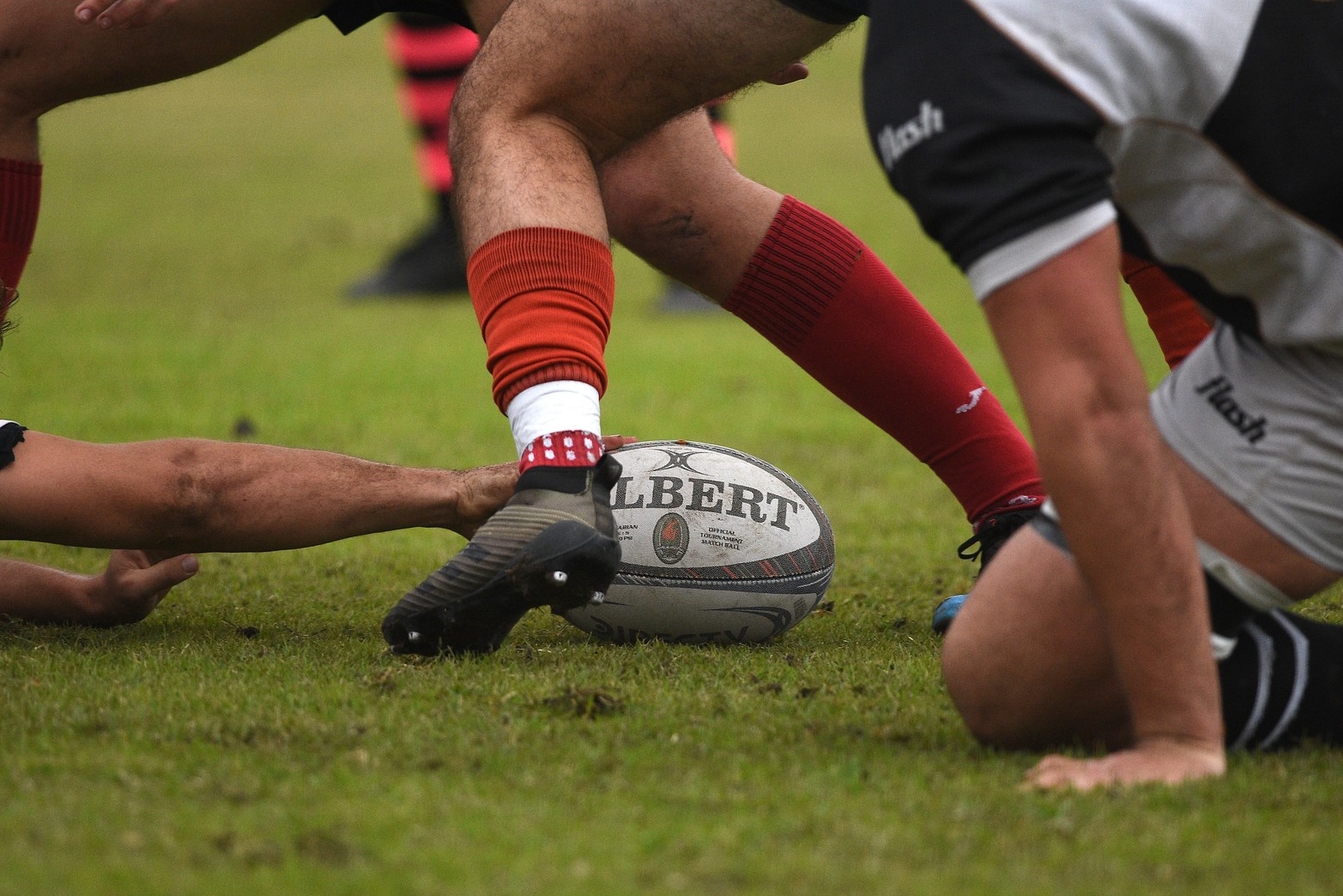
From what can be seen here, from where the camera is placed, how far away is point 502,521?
2.22 meters

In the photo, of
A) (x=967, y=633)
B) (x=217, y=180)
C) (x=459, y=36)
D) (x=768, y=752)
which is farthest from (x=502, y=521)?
(x=217, y=180)

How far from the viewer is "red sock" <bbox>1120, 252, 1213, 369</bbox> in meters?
2.86

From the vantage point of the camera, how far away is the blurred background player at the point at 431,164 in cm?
883

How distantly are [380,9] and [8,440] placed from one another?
991mm

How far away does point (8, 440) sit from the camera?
2.49 meters

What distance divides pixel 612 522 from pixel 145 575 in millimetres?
911

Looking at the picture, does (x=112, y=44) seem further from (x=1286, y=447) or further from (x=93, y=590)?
(x=1286, y=447)

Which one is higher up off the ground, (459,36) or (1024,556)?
(1024,556)

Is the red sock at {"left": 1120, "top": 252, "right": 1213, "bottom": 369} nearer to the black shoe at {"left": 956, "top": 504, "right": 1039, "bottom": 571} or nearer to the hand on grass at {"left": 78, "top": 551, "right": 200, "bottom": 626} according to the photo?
the black shoe at {"left": 956, "top": 504, "right": 1039, "bottom": 571}

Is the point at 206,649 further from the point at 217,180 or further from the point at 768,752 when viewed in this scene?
the point at 217,180

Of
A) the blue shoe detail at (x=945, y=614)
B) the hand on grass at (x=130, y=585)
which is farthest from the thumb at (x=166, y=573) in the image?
the blue shoe detail at (x=945, y=614)

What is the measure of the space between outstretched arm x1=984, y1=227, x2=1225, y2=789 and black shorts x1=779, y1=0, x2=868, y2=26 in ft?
2.92

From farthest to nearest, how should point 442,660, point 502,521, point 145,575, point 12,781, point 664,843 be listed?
point 145,575, point 442,660, point 502,521, point 12,781, point 664,843

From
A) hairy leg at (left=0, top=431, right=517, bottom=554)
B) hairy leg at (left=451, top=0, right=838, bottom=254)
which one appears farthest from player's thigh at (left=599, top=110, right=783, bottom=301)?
hairy leg at (left=0, top=431, right=517, bottom=554)
